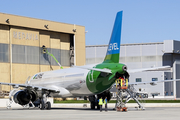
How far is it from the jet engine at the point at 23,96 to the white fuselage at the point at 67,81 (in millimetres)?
2205

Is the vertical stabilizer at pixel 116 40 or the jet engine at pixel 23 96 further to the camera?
the jet engine at pixel 23 96

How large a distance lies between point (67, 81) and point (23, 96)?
244 inches

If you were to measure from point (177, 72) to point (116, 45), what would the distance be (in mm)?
73503

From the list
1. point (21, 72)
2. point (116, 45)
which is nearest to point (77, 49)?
point (21, 72)

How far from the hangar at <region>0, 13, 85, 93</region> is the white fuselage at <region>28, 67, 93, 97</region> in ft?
72.1

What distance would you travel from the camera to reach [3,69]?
64125mm

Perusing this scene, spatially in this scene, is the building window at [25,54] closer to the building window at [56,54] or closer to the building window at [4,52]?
the building window at [4,52]

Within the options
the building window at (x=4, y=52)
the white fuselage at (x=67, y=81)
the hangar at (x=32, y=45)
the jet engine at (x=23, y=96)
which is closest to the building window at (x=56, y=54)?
the hangar at (x=32, y=45)

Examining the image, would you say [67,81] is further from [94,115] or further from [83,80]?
[94,115]

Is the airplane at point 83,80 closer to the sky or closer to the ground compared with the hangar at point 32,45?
closer to the ground

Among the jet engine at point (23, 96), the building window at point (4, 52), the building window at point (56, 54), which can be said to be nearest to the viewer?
the jet engine at point (23, 96)

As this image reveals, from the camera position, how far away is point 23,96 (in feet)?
136

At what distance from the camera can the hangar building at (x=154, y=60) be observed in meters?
100

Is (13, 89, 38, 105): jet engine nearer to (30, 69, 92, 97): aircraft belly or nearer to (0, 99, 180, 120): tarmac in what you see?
(30, 69, 92, 97): aircraft belly
